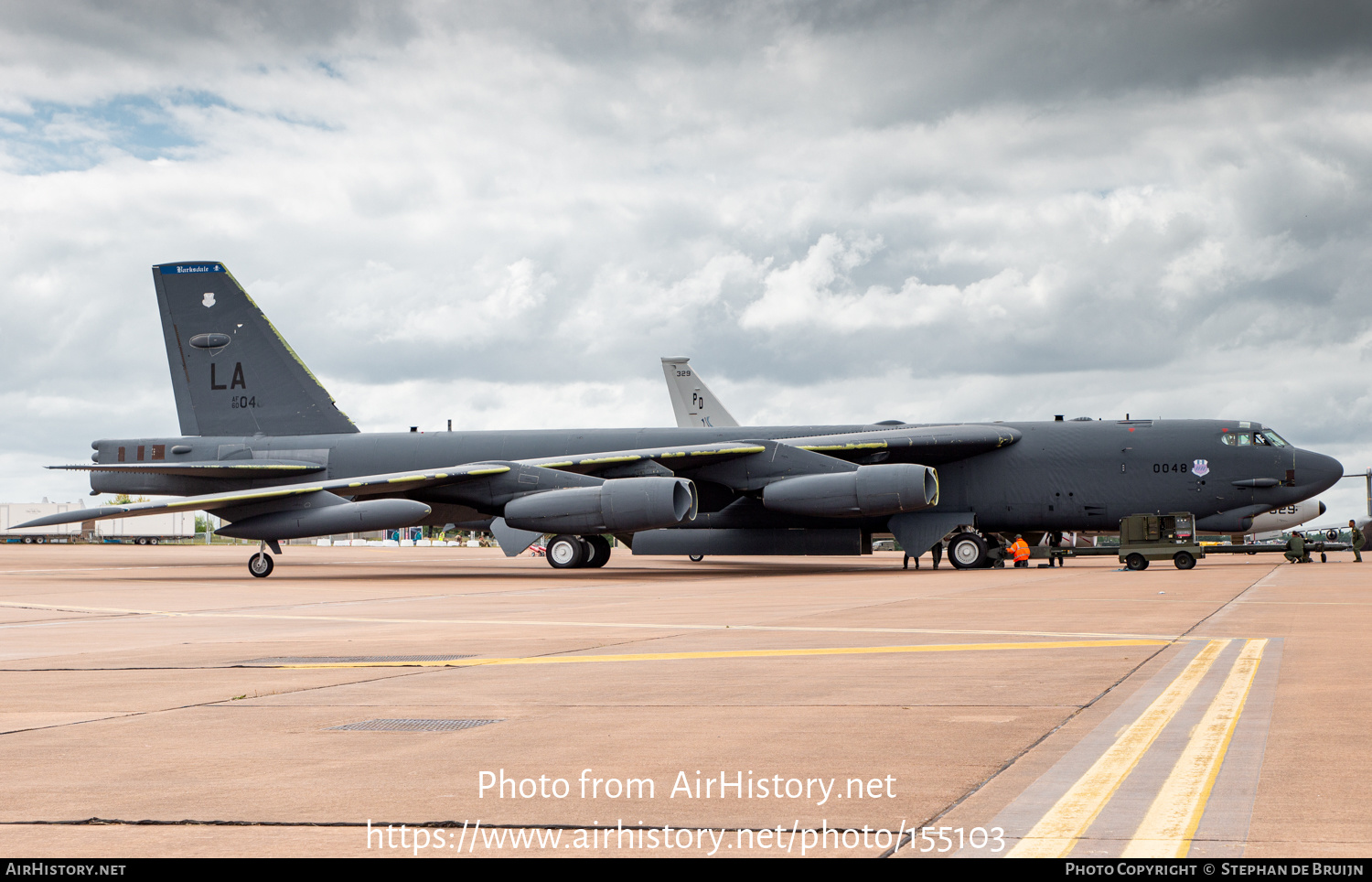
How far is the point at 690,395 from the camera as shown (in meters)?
45.4

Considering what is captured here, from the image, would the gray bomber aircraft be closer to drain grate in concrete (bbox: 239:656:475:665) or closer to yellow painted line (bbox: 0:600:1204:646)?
yellow painted line (bbox: 0:600:1204:646)

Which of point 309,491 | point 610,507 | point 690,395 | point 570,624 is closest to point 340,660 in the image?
point 570,624

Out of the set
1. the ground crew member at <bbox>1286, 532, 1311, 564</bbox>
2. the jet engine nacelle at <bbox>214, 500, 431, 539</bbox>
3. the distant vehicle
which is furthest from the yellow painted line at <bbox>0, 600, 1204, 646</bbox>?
the distant vehicle

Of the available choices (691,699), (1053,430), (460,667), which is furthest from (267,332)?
(691,699)

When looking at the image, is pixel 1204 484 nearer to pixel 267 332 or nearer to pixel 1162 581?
pixel 1162 581

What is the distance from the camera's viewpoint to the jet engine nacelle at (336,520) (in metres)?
25.3

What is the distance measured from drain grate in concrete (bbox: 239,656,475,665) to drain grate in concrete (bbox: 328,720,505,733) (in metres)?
3.08

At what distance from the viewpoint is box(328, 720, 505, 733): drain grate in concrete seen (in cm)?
577

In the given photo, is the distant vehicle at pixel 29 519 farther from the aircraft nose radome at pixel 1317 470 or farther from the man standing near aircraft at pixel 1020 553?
the aircraft nose radome at pixel 1317 470

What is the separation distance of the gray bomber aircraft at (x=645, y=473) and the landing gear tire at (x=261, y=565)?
48 millimetres

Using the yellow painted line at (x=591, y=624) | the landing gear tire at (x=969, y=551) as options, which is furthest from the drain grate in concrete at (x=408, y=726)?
the landing gear tire at (x=969, y=551)
